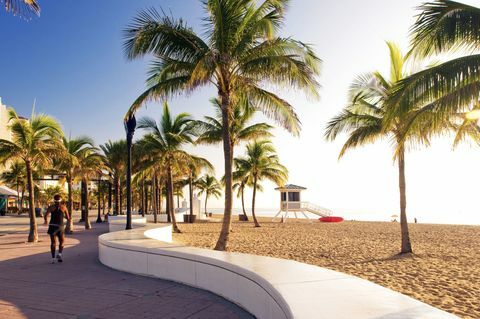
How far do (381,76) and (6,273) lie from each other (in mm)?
13563

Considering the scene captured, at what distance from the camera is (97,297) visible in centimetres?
595

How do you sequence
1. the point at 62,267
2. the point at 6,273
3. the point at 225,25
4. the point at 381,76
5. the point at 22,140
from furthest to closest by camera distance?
the point at 22,140
the point at 381,76
the point at 225,25
the point at 62,267
the point at 6,273

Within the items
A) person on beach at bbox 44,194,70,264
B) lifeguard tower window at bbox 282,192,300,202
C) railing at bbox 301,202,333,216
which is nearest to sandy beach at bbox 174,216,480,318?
person on beach at bbox 44,194,70,264

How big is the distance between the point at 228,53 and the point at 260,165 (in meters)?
23.2

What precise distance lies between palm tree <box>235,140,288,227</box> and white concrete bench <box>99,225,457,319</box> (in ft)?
85.7

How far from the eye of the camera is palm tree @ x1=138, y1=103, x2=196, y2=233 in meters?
23.6

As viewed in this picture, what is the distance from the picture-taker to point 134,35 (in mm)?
11328

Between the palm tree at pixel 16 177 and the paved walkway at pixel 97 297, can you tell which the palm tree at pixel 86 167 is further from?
the palm tree at pixel 16 177

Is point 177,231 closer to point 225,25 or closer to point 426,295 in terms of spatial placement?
point 225,25

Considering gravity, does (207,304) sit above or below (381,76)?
below

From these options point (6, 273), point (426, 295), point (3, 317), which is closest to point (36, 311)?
point (3, 317)

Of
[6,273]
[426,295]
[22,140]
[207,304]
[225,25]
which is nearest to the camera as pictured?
[207,304]

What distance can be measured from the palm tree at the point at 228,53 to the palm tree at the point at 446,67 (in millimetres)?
4011

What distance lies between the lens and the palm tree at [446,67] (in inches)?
295
